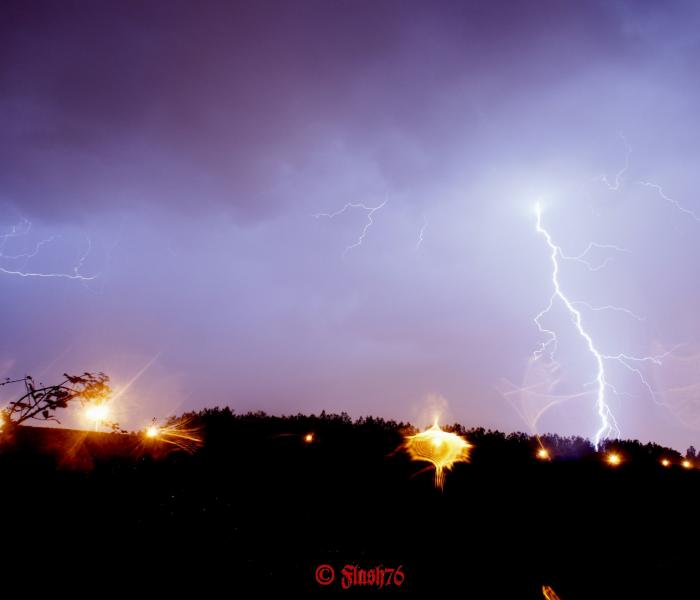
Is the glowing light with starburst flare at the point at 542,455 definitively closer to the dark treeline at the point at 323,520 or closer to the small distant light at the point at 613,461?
the dark treeline at the point at 323,520

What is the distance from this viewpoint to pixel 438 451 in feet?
37.5

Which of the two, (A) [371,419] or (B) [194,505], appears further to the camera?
(A) [371,419]

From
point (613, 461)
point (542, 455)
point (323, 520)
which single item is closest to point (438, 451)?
point (323, 520)

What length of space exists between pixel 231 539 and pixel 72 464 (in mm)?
3416

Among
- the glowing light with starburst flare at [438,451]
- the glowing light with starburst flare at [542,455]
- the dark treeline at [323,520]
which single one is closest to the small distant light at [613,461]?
the glowing light with starburst flare at [542,455]

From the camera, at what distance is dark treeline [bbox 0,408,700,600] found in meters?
5.73

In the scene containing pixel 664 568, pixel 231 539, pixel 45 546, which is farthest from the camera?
pixel 664 568

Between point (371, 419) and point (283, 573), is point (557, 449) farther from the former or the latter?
point (283, 573)

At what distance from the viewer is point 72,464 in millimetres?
5879

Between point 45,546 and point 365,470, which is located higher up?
point 365,470

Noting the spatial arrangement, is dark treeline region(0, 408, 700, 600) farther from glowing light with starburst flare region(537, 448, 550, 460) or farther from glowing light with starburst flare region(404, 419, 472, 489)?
glowing light with starburst flare region(537, 448, 550, 460)

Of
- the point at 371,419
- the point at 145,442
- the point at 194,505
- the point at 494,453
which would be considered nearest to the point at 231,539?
the point at 194,505

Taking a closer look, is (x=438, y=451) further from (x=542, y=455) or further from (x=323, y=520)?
(x=542, y=455)

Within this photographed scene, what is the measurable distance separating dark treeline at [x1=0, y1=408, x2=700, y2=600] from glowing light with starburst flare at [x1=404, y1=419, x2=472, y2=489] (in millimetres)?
277
